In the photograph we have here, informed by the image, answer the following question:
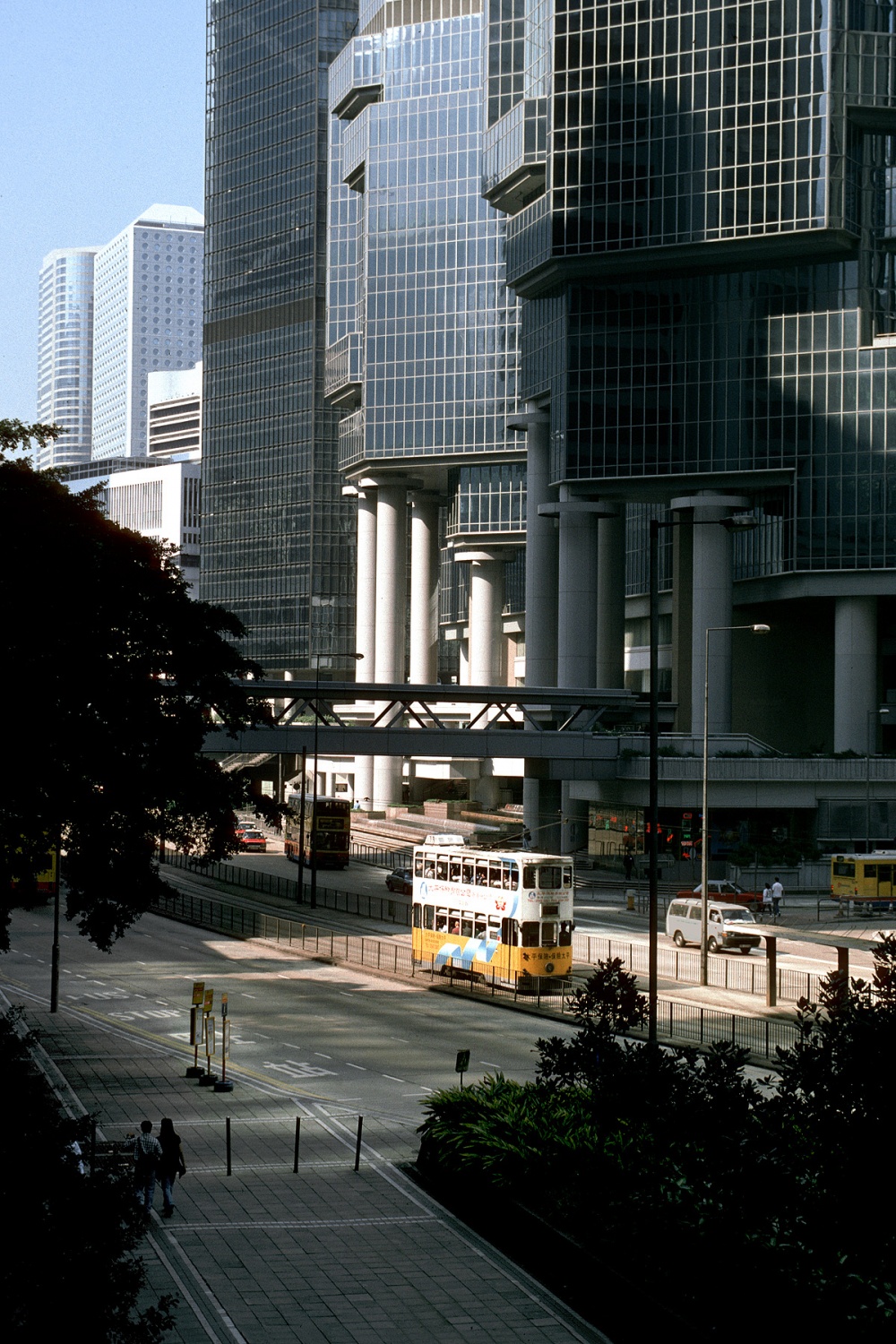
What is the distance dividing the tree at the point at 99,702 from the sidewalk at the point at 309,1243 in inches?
216

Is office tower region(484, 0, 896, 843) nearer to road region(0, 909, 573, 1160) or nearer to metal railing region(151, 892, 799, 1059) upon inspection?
metal railing region(151, 892, 799, 1059)

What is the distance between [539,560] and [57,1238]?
356 ft

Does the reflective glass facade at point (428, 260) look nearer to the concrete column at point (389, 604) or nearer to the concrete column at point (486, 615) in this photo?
the concrete column at point (389, 604)

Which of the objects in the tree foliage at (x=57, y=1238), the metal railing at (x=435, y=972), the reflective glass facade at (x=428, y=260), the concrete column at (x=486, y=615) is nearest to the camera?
the tree foliage at (x=57, y=1238)

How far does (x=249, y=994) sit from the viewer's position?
49375 millimetres

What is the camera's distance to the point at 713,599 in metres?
104

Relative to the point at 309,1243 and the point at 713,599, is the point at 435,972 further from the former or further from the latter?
the point at 713,599

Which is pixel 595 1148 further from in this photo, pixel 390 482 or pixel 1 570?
pixel 390 482

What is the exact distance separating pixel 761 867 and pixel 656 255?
39594 mm

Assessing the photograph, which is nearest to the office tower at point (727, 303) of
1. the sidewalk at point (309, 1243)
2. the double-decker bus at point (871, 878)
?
the double-decker bus at point (871, 878)

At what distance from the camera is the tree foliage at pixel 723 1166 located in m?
17.2

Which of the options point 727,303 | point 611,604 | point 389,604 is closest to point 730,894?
point 727,303

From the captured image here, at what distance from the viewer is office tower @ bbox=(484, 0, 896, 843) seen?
10006 centimetres

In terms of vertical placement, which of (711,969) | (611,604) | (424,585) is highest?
(424,585)
